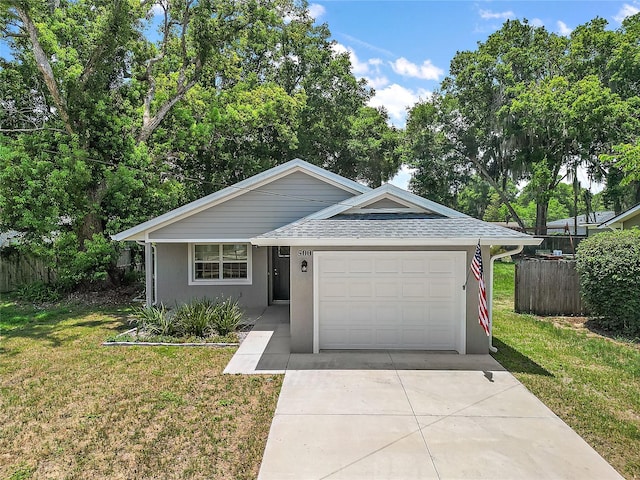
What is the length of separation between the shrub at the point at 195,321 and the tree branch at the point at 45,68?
27.7 ft

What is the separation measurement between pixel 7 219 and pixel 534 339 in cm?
1601

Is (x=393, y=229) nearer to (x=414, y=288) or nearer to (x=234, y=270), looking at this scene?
(x=414, y=288)

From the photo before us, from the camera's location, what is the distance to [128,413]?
530cm

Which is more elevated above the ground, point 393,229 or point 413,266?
point 393,229

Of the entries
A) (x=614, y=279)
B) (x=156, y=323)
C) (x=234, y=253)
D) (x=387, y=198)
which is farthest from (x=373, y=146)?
(x=156, y=323)

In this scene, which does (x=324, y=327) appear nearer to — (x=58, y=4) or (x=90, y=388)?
(x=90, y=388)

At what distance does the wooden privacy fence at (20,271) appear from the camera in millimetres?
15610

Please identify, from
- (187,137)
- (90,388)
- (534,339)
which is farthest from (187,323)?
(187,137)

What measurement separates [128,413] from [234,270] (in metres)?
7.23

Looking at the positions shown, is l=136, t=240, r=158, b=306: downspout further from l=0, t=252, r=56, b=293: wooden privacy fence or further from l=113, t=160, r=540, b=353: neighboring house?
l=0, t=252, r=56, b=293: wooden privacy fence

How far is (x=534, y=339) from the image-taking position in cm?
896

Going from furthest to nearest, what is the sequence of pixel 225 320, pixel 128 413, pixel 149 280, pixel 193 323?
pixel 149 280, pixel 225 320, pixel 193 323, pixel 128 413

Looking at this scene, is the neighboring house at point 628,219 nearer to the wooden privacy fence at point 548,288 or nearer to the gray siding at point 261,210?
the wooden privacy fence at point 548,288

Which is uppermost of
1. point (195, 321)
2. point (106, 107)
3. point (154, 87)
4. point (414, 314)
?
point (154, 87)
